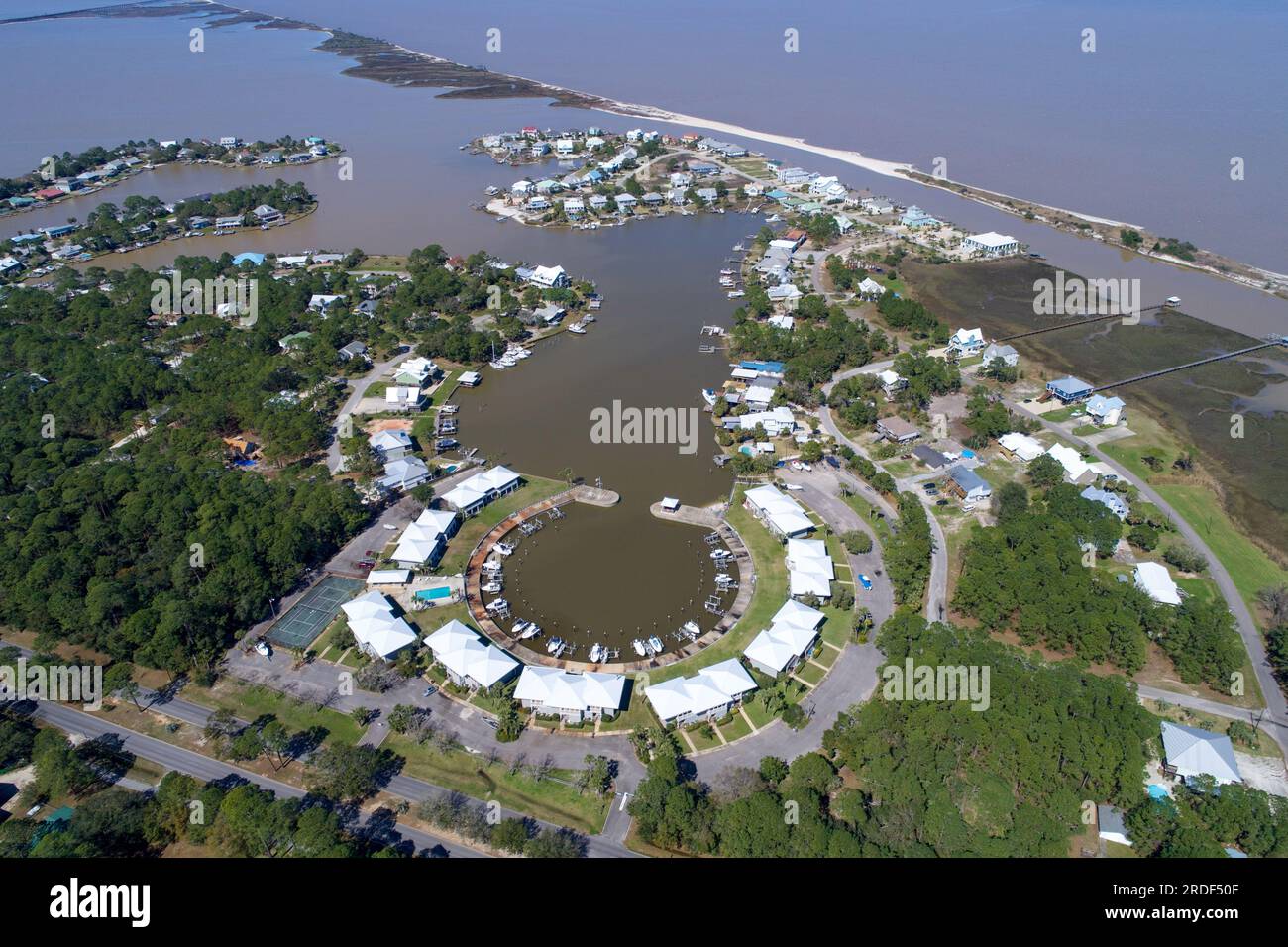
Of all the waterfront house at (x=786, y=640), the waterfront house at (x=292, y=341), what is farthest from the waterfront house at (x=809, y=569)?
the waterfront house at (x=292, y=341)

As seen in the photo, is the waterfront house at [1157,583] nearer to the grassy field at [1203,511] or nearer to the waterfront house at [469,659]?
the grassy field at [1203,511]

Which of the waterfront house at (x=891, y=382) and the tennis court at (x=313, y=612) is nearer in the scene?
the tennis court at (x=313, y=612)

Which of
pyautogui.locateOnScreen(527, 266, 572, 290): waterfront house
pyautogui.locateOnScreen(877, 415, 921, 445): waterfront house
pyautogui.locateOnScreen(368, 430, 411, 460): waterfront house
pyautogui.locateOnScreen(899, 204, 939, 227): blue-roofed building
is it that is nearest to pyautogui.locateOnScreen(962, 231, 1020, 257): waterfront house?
pyautogui.locateOnScreen(899, 204, 939, 227): blue-roofed building

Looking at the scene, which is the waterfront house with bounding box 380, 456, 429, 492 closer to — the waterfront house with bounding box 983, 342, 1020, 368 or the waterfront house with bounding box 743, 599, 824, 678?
the waterfront house with bounding box 743, 599, 824, 678

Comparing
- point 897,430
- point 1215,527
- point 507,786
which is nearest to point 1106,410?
point 1215,527

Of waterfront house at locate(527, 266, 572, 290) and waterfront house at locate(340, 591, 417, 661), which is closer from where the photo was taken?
waterfront house at locate(340, 591, 417, 661)

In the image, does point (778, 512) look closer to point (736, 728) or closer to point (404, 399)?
point (736, 728)
